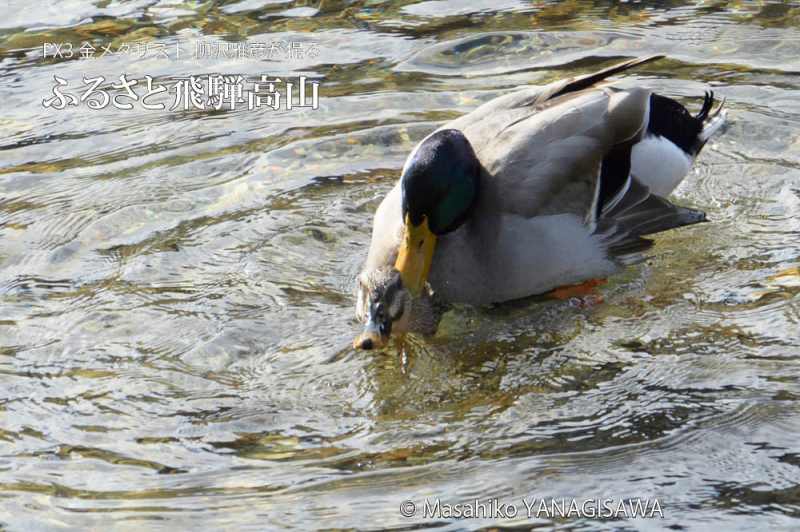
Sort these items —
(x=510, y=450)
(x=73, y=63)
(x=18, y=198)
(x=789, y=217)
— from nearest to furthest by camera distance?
(x=510, y=450) < (x=789, y=217) < (x=18, y=198) < (x=73, y=63)

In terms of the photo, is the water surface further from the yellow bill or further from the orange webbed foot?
the yellow bill

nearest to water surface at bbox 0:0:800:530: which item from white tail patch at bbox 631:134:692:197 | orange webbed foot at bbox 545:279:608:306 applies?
orange webbed foot at bbox 545:279:608:306

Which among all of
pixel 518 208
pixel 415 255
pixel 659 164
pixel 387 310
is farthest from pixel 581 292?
pixel 387 310

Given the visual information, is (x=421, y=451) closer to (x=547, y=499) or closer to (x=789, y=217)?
(x=547, y=499)

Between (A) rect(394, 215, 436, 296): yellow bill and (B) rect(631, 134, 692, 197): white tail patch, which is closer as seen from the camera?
(A) rect(394, 215, 436, 296): yellow bill

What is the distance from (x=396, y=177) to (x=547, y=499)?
3.11 m

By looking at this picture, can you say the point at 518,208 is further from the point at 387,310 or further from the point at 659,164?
the point at 659,164

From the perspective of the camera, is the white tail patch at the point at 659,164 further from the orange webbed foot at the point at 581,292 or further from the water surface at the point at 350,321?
the orange webbed foot at the point at 581,292

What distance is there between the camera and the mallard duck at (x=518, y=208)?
5.66 meters

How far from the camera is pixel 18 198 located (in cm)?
700

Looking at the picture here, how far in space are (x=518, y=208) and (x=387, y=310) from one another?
2.79 ft

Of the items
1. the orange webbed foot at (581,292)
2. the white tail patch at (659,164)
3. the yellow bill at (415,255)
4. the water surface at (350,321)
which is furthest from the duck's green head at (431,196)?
the white tail patch at (659,164)

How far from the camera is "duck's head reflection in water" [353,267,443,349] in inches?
206

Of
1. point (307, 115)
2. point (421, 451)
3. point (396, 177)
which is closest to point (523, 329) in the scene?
point (421, 451)
